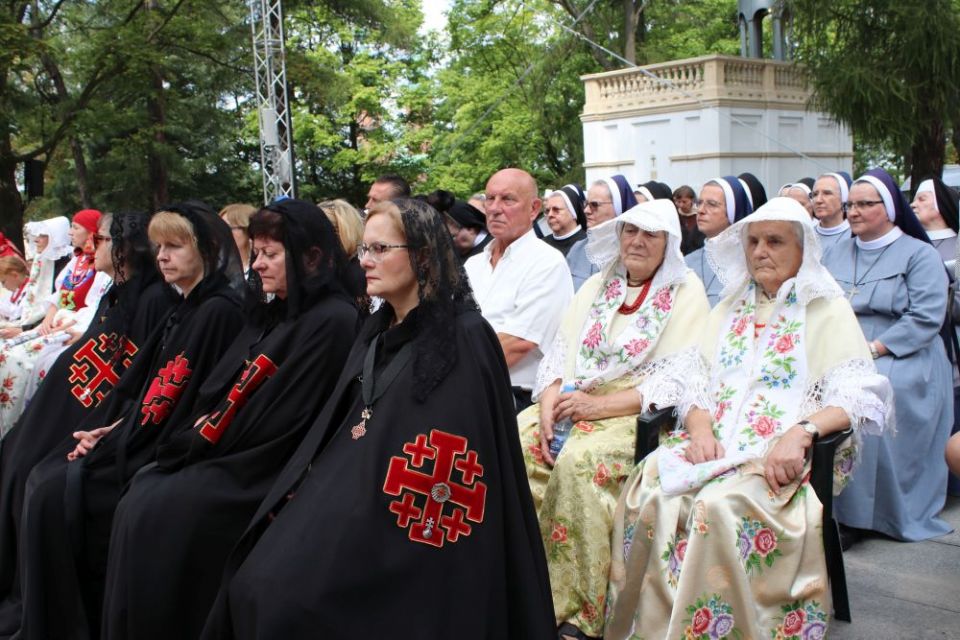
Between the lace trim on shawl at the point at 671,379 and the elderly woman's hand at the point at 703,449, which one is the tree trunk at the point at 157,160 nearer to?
the lace trim on shawl at the point at 671,379

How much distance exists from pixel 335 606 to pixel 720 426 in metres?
1.79

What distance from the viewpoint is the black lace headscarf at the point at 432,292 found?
2723 mm

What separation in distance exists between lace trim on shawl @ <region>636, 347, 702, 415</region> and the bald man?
82 cm

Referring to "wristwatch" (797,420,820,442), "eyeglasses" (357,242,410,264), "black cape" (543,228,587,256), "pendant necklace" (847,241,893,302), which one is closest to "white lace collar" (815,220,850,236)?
"pendant necklace" (847,241,893,302)

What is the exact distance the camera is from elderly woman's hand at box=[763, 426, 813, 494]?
3.21 m

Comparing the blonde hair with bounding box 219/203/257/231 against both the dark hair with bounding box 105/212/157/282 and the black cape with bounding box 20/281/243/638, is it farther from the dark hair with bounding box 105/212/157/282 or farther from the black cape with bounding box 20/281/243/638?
the black cape with bounding box 20/281/243/638

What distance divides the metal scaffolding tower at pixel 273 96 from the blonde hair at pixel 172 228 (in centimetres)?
1031

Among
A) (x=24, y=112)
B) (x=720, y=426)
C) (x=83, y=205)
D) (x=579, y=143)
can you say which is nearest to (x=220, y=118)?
(x=83, y=205)

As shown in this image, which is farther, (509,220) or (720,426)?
(509,220)

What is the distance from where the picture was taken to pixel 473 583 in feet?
8.46

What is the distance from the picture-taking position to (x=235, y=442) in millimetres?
3457

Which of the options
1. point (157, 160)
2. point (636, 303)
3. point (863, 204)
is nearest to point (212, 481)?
point (636, 303)

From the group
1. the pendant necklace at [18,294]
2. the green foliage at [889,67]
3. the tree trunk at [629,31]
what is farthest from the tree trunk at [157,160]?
the tree trunk at [629,31]

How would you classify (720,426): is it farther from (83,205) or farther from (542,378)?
(83,205)
